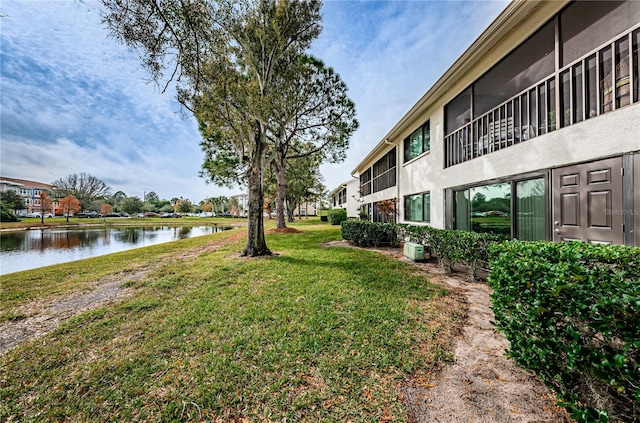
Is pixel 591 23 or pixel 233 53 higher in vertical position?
pixel 233 53

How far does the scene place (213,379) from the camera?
2656 mm

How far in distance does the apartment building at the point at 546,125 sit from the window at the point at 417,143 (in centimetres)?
126

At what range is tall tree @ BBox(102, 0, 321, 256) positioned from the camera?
4.24 metres

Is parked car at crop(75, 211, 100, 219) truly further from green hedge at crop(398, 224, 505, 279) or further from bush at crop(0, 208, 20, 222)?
green hedge at crop(398, 224, 505, 279)

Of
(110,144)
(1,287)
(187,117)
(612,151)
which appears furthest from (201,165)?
(110,144)

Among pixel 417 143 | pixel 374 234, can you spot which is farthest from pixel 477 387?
pixel 417 143

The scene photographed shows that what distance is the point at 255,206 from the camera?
8945 mm

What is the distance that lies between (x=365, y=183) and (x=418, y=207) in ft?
33.1

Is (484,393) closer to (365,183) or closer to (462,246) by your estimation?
(462,246)

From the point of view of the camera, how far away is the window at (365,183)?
19000 mm

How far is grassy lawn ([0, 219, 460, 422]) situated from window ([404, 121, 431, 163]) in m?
6.03

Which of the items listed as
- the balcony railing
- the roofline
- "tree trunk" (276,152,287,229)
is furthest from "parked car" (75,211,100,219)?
the balcony railing

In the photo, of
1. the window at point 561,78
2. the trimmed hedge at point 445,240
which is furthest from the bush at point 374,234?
the window at point 561,78

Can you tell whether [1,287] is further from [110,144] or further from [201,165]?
[110,144]
